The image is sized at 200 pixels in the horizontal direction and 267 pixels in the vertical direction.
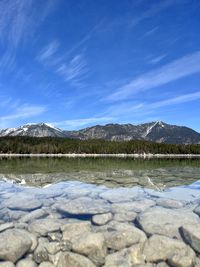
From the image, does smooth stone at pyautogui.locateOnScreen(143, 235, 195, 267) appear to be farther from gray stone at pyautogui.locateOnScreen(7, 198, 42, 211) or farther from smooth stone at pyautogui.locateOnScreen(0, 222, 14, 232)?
gray stone at pyautogui.locateOnScreen(7, 198, 42, 211)

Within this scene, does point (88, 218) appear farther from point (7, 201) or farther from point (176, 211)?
point (7, 201)

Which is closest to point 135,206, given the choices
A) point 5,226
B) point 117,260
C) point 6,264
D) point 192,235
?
point 192,235

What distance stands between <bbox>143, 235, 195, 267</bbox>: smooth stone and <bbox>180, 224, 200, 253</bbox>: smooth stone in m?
0.22

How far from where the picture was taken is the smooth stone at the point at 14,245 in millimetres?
8784

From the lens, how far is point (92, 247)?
917 centimetres

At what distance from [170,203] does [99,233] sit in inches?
202

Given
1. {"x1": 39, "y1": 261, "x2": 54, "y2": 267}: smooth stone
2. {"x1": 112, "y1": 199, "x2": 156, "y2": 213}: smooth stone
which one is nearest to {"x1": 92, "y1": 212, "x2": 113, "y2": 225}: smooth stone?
{"x1": 112, "y1": 199, "x2": 156, "y2": 213}: smooth stone

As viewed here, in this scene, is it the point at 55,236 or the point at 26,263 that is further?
the point at 55,236

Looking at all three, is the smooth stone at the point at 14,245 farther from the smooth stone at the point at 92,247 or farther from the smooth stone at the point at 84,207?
the smooth stone at the point at 84,207

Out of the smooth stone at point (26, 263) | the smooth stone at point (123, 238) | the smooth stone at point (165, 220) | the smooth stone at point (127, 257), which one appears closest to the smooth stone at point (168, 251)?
the smooth stone at point (127, 257)

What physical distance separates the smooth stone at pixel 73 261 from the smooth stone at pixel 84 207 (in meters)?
3.59

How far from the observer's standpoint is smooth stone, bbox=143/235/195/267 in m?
8.58

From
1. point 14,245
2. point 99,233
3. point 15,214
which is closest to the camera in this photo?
point 14,245

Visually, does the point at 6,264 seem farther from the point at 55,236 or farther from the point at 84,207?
the point at 84,207
